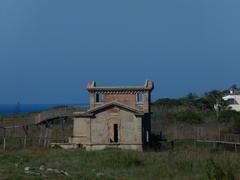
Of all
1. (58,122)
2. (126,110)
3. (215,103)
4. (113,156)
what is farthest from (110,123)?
(215,103)

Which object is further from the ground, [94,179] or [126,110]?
[126,110]

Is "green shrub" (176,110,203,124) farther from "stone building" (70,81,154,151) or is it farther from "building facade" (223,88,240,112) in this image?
"building facade" (223,88,240,112)

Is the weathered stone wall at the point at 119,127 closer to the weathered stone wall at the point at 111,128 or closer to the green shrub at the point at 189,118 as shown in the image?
the weathered stone wall at the point at 111,128

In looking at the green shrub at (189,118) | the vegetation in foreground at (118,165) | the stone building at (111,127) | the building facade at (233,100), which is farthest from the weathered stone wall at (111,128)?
the building facade at (233,100)

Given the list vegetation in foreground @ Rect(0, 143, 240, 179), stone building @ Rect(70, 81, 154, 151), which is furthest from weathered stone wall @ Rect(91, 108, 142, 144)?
vegetation in foreground @ Rect(0, 143, 240, 179)

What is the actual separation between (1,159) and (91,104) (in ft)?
52.1

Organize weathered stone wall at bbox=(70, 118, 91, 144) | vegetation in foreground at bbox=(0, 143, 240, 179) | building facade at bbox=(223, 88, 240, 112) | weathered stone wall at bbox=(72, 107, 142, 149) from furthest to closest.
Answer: building facade at bbox=(223, 88, 240, 112) < weathered stone wall at bbox=(70, 118, 91, 144) < weathered stone wall at bbox=(72, 107, 142, 149) < vegetation in foreground at bbox=(0, 143, 240, 179)

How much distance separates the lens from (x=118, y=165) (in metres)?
33.5

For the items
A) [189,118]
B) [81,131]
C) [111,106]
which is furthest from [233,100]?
[81,131]

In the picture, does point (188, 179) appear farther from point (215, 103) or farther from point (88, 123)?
point (215, 103)

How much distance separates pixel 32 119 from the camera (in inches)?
2458

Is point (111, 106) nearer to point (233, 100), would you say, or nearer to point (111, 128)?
point (111, 128)

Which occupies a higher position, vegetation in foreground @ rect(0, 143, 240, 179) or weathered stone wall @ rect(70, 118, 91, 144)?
weathered stone wall @ rect(70, 118, 91, 144)

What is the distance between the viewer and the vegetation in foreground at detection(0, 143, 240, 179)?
26234mm
